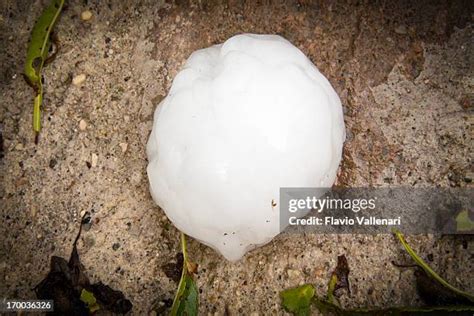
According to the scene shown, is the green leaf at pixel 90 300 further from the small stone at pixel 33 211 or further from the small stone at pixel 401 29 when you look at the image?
the small stone at pixel 401 29

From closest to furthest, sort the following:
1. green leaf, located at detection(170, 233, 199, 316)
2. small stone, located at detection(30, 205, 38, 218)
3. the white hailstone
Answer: the white hailstone, green leaf, located at detection(170, 233, 199, 316), small stone, located at detection(30, 205, 38, 218)

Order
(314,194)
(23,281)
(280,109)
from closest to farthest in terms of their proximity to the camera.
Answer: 1. (280,109)
2. (314,194)
3. (23,281)

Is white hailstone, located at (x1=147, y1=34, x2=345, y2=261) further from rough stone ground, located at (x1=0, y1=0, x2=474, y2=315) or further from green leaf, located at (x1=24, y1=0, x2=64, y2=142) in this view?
green leaf, located at (x1=24, y1=0, x2=64, y2=142)

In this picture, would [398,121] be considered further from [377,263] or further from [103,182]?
[103,182]

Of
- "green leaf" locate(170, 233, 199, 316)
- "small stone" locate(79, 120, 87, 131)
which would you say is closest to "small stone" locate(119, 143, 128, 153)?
"small stone" locate(79, 120, 87, 131)

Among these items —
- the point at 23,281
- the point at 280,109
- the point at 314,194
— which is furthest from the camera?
the point at 23,281

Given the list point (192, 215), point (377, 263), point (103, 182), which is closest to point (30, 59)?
point (103, 182)

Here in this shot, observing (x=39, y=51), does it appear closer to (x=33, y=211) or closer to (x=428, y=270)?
(x=33, y=211)
